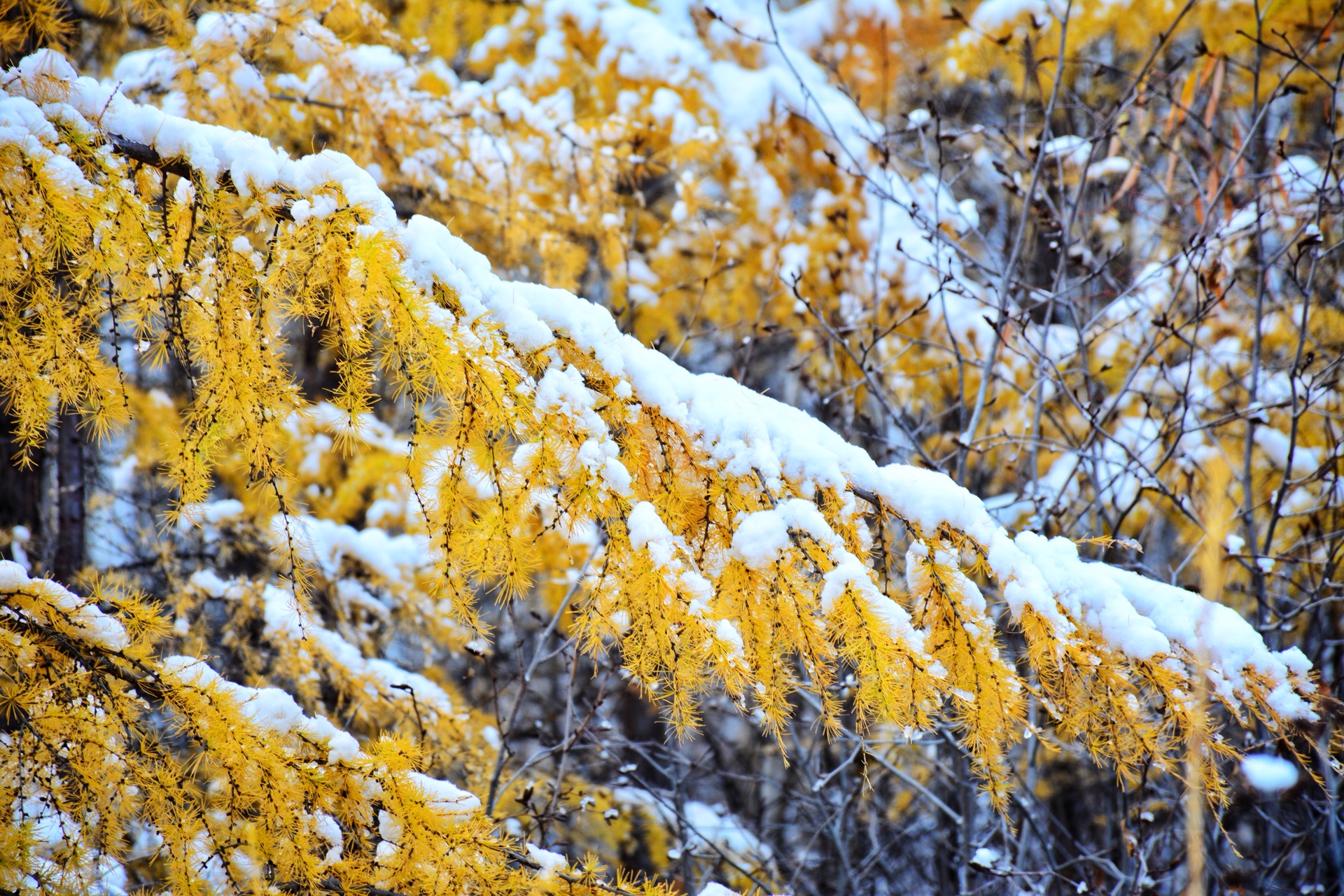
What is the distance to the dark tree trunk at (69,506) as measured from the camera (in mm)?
3484

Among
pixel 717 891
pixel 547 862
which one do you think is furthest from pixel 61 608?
pixel 717 891

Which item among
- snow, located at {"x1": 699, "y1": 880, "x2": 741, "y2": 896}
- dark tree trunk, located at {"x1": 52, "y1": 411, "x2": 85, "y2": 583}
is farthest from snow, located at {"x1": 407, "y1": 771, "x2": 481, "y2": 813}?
dark tree trunk, located at {"x1": 52, "y1": 411, "x2": 85, "y2": 583}

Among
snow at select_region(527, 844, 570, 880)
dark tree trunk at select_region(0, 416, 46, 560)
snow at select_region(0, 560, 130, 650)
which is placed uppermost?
dark tree trunk at select_region(0, 416, 46, 560)

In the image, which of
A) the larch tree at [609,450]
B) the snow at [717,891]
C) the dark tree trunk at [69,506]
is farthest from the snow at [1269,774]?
the dark tree trunk at [69,506]

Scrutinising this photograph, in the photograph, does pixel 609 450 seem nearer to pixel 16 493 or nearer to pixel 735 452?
pixel 735 452

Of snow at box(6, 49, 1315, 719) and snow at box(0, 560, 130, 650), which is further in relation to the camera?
snow at box(0, 560, 130, 650)

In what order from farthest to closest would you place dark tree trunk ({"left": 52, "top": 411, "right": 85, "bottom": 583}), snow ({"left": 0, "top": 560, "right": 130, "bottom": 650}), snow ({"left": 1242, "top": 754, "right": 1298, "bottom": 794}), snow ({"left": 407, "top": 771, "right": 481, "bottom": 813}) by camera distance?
dark tree trunk ({"left": 52, "top": 411, "right": 85, "bottom": 583}), snow ({"left": 1242, "top": 754, "right": 1298, "bottom": 794}), snow ({"left": 407, "top": 771, "right": 481, "bottom": 813}), snow ({"left": 0, "top": 560, "right": 130, "bottom": 650})

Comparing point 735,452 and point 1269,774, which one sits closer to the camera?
point 735,452

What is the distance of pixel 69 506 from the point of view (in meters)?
3.54

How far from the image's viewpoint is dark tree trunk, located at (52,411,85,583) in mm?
3484

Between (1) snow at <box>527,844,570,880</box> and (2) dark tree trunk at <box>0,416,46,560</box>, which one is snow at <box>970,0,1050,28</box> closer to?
(1) snow at <box>527,844,570,880</box>

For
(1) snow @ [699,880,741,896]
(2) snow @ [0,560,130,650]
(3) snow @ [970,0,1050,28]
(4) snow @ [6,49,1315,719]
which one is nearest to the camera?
(4) snow @ [6,49,1315,719]

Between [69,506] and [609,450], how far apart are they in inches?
130

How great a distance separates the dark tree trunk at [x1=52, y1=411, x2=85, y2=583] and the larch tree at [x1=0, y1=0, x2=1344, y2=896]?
2cm
